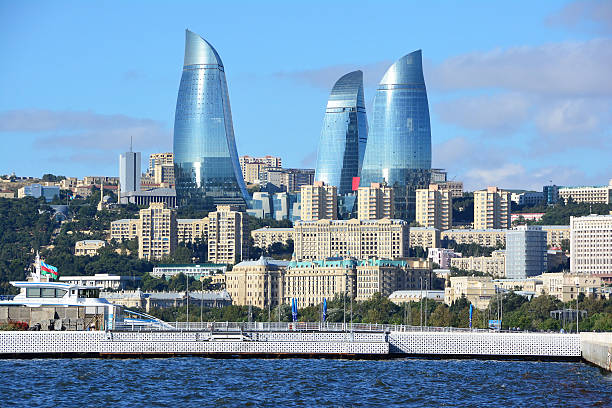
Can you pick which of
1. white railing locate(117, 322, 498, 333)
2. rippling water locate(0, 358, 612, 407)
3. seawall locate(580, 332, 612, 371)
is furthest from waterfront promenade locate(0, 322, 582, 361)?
rippling water locate(0, 358, 612, 407)

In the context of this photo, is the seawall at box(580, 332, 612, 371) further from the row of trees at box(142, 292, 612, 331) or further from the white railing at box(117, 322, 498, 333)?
the row of trees at box(142, 292, 612, 331)

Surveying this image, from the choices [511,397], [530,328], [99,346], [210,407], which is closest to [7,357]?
[99,346]

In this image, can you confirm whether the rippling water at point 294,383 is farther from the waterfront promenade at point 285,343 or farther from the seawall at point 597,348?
the waterfront promenade at point 285,343

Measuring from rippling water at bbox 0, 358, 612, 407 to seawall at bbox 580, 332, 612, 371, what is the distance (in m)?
0.99

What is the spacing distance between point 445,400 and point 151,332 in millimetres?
26263

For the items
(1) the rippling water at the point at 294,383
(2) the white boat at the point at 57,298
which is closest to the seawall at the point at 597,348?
(1) the rippling water at the point at 294,383

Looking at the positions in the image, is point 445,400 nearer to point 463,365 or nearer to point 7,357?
point 463,365

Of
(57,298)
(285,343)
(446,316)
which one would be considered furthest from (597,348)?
(446,316)

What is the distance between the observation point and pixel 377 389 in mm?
84438

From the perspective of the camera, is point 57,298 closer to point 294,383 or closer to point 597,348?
point 294,383

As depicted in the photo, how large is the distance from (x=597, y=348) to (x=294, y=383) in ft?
66.2

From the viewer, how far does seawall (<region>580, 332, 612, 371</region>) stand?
9281 centimetres

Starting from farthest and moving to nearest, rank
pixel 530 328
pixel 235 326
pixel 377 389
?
pixel 530 328, pixel 235 326, pixel 377 389

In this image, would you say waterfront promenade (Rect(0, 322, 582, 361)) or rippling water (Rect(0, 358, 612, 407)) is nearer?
rippling water (Rect(0, 358, 612, 407))
